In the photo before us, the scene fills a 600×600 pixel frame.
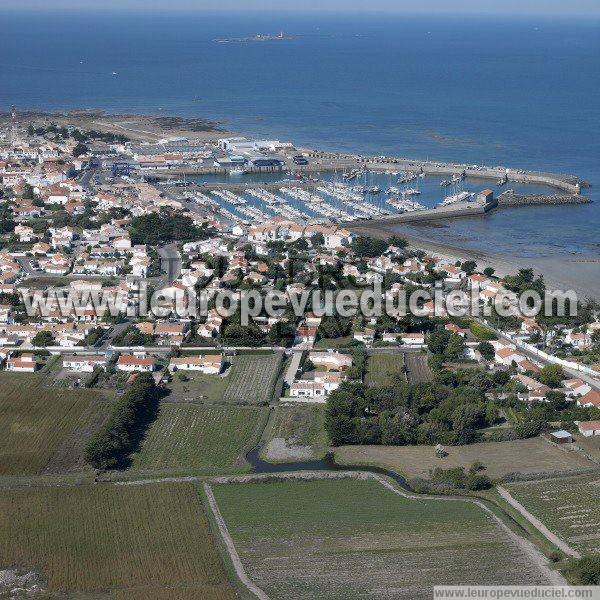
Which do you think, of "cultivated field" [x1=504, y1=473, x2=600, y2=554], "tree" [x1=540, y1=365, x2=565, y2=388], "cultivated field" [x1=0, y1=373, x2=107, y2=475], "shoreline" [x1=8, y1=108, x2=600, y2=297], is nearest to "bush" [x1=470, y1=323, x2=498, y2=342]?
"tree" [x1=540, y1=365, x2=565, y2=388]

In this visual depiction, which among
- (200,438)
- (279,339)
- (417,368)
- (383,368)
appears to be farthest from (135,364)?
(417,368)

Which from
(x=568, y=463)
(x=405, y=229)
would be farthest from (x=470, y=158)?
(x=568, y=463)

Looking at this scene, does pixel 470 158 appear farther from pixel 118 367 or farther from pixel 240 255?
pixel 118 367

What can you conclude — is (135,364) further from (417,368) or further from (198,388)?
(417,368)

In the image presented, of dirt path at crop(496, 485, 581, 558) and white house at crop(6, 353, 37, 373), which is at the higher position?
white house at crop(6, 353, 37, 373)

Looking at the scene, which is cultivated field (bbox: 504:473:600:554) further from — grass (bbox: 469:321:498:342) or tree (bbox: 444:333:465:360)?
grass (bbox: 469:321:498:342)

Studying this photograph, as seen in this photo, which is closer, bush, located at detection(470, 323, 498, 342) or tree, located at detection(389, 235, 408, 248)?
bush, located at detection(470, 323, 498, 342)

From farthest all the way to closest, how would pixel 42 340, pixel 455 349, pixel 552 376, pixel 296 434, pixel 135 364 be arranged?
pixel 42 340
pixel 455 349
pixel 135 364
pixel 552 376
pixel 296 434

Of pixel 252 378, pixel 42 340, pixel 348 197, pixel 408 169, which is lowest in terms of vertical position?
pixel 252 378
